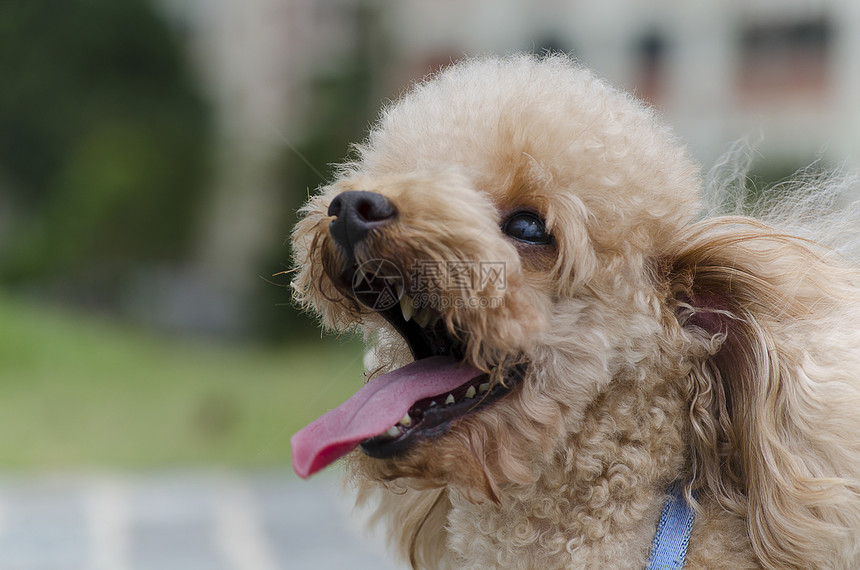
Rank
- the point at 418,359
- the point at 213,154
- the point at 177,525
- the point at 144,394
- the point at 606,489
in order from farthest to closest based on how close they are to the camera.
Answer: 1. the point at 213,154
2. the point at 144,394
3. the point at 177,525
4. the point at 418,359
5. the point at 606,489

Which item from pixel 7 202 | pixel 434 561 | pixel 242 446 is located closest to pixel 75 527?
pixel 242 446

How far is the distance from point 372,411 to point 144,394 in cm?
551

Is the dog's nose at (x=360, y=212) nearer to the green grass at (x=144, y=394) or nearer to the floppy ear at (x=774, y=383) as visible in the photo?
the floppy ear at (x=774, y=383)

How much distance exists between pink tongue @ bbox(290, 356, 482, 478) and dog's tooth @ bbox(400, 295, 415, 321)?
0.28ft

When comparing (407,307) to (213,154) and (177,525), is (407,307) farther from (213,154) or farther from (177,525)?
(213,154)

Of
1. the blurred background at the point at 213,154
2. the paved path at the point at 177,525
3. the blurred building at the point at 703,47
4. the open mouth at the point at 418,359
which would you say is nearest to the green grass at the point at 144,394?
the blurred background at the point at 213,154

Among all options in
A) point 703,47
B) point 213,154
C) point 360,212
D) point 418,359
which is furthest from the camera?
point 703,47

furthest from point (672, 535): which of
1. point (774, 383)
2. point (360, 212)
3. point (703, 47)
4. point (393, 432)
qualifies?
point (703, 47)

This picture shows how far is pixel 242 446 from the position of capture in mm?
5527

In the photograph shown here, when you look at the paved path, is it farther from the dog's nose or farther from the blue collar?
the dog's nose

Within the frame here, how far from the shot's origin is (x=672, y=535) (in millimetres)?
1382

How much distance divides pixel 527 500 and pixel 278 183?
743 cm

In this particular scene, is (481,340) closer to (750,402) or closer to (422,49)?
(750,402)

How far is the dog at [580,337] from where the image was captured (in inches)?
51.9
